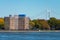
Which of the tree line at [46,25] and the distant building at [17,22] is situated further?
the tree line at [46,25]

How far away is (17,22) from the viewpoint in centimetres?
14825

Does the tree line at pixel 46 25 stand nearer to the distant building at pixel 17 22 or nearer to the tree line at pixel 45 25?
the tree line at pixel 45 25

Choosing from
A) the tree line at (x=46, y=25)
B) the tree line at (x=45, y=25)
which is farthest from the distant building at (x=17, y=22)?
the tree line at (x=46, y=25)

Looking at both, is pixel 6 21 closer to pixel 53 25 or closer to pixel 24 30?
pixel 24 30

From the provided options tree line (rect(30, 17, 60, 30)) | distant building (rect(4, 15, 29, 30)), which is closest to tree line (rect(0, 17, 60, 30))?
tree line (rect(30, 17, 60, 30))

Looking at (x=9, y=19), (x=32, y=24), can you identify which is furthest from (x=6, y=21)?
(x=32, y=24)

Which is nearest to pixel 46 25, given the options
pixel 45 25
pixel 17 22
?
pixel 45 25

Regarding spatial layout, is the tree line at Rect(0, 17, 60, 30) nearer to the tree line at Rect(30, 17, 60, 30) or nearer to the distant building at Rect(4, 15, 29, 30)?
the tree line at Rect(30, 17, 60, 30)

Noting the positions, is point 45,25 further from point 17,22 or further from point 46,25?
point 17,22

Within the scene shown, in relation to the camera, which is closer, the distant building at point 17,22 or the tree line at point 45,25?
the distant building at point 17,22

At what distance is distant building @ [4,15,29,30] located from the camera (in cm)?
14538

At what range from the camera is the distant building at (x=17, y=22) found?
477ft

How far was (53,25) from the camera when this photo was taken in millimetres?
153125

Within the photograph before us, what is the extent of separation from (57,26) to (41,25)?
794cm
